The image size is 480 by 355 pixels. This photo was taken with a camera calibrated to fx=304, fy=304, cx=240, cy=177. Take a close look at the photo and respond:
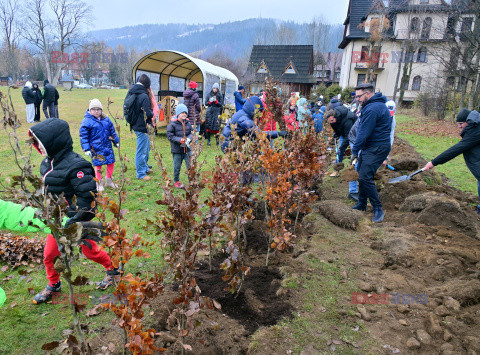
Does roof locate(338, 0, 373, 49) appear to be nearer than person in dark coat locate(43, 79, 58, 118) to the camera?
No

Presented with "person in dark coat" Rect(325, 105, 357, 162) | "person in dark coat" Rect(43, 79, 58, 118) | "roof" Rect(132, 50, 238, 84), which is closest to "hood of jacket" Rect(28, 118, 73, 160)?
"person in dark coat" Rect(325, 105, 357, 162)

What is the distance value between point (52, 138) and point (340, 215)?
3837mm

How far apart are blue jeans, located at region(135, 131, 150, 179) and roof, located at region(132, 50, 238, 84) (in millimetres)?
6332

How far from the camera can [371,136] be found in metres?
4.80

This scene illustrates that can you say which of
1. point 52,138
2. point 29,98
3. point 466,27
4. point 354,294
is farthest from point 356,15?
point 52,138

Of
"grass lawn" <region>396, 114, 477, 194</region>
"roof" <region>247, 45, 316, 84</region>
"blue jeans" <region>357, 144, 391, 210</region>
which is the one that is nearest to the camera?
"blue jeans" <region>357, 144, 391, 210</region>

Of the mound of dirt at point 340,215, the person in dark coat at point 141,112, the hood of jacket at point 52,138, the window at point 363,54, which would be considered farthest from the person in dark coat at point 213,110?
the window at point 363,54

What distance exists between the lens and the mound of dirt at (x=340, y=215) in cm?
455

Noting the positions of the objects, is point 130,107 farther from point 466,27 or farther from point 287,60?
point 287,60

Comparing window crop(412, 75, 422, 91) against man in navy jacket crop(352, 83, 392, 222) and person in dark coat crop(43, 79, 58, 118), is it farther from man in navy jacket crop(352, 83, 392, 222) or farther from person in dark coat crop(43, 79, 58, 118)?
person in dark coat crop(43, 79, 58, 118)

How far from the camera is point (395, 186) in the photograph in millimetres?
5988

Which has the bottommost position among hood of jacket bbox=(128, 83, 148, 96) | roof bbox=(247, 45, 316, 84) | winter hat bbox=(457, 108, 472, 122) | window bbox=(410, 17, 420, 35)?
winter hat bbox=(457, 108, 472, 122)

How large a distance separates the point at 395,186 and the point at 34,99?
12.8 meters

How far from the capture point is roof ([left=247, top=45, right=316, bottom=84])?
33.2m
